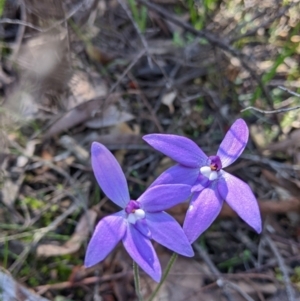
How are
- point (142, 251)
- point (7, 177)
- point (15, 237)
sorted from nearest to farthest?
1. point (142, 251)
2. point (15, 237)
3. point (7, 177)

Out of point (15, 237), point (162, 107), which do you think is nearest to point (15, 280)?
point (15, 237)

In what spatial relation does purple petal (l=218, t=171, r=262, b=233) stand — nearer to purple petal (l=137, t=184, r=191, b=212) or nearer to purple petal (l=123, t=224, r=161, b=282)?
purple petal (l=137, t=184, r=191, b=212)

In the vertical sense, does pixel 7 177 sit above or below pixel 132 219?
below

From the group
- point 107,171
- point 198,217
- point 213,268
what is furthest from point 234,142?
point 213,268

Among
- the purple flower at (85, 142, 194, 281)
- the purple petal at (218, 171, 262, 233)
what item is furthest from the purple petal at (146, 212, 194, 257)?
the purple petal at (218, 171, 262, 233)

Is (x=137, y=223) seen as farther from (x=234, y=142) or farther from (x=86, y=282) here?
(x=86, y=282)

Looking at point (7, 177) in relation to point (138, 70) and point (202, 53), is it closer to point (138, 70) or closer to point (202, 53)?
point (138, 70)
